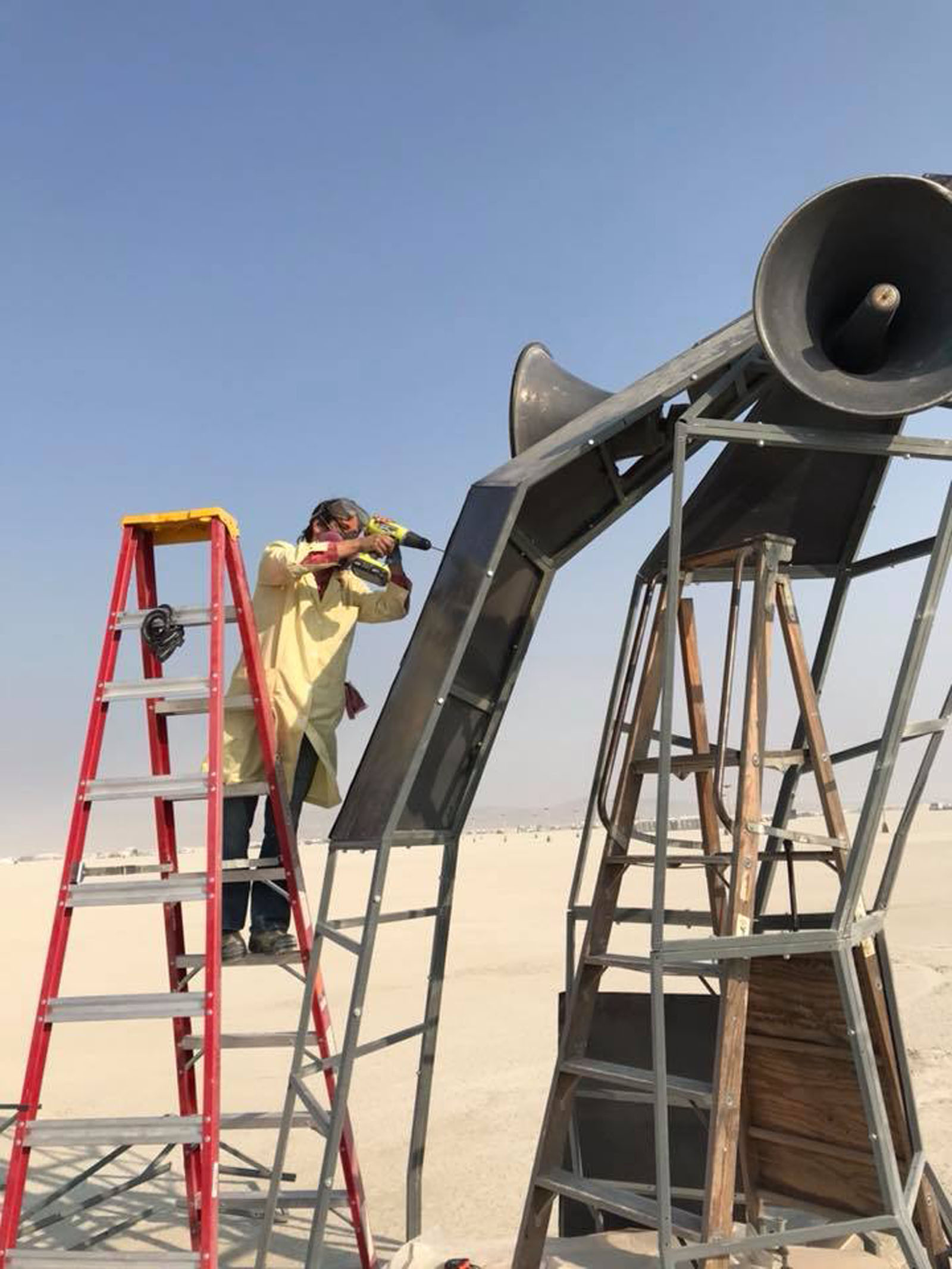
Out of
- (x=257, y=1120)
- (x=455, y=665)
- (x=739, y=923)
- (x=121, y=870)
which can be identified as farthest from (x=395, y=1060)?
(x=739, y=923)

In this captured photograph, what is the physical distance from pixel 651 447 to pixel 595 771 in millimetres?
1763

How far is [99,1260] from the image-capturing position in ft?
15.4

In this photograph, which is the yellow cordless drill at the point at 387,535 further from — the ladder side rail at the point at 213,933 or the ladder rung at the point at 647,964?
the ladder rung at the point at 647,964

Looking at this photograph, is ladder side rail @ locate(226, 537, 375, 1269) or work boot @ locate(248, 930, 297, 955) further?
work boot @ locate(248, 930, 297, 955)

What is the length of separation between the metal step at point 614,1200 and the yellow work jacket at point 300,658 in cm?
237

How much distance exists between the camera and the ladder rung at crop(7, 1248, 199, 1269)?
4645 millimetres

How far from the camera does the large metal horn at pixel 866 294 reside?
4500mm

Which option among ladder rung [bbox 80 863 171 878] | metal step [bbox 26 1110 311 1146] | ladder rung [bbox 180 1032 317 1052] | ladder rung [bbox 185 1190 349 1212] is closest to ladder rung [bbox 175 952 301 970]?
ladder rung [bbox 180 1032 317 1052]

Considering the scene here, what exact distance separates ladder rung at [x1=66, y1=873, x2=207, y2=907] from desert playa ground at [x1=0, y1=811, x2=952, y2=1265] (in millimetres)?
2195

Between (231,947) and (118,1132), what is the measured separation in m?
1.27

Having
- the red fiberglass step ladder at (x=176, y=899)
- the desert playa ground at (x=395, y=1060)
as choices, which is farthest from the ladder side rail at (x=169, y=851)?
the desert playa ground at (x=395, y=1060)

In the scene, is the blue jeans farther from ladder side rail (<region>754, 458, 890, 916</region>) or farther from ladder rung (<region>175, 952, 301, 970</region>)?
ladder side rail (<region>754, 458, 890, 916</region>)

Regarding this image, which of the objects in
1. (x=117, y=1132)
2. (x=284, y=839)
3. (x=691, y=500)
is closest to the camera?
(x=117, y=1132)

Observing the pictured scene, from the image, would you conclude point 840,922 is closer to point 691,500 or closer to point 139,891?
point 691,500
